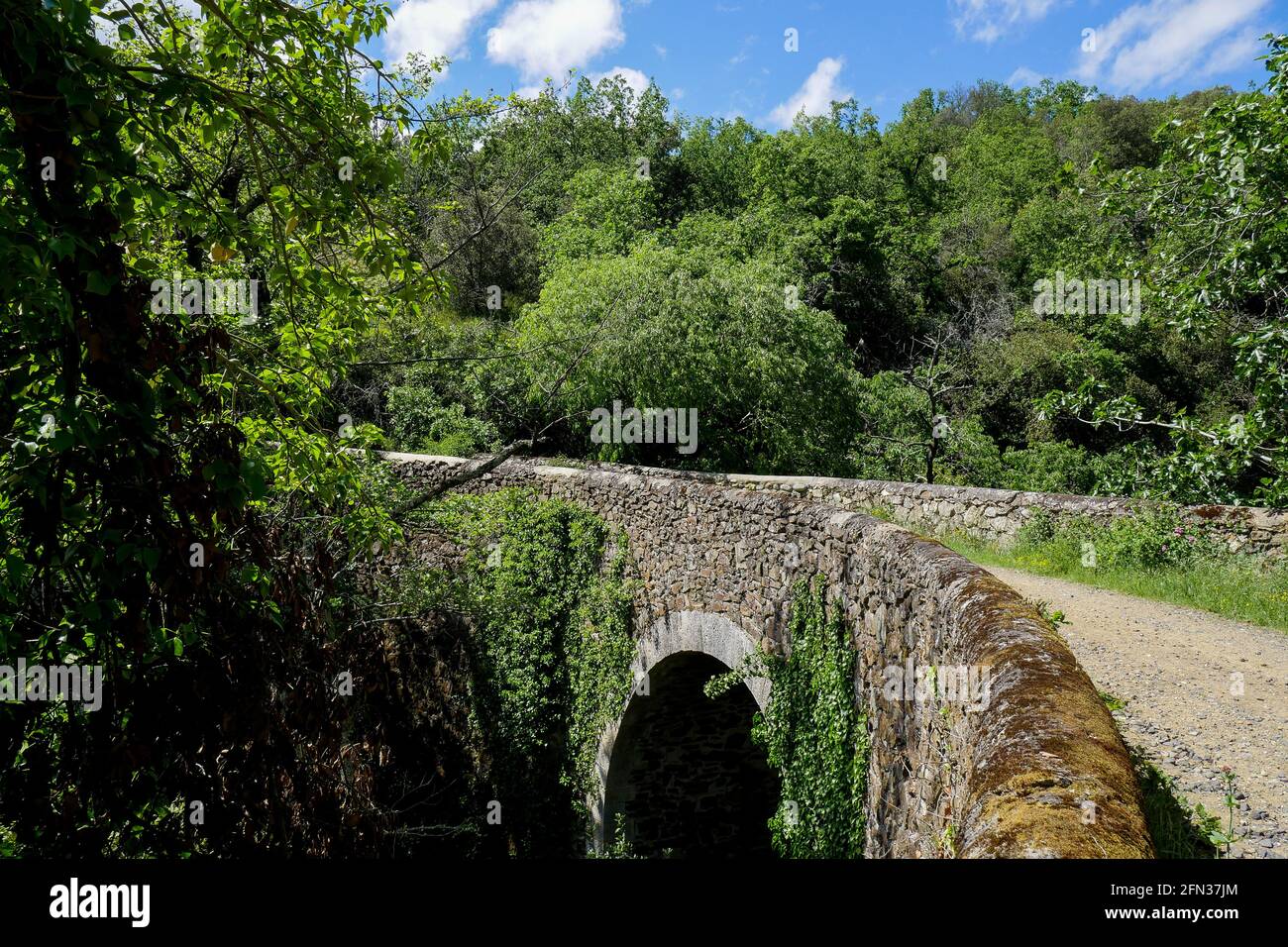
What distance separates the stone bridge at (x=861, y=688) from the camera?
257cm

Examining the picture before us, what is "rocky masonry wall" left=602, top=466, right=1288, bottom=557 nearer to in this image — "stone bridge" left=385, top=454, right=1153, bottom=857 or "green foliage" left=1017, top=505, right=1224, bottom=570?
"green foliage" left=1017, top=505, right=1224, bottom=570

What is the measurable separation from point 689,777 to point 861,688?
6.66 metres

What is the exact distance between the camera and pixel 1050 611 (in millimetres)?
6891

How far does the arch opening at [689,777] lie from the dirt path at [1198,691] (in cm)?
464

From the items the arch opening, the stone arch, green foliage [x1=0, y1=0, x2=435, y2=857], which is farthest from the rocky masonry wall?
green foliage [x1=0, y1=0, x2=435, y2=857]

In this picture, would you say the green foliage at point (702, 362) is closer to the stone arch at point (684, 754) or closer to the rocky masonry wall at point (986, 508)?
the rocky masonry wall at point (986, 508)

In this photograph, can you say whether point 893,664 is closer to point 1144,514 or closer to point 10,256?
point 10,256

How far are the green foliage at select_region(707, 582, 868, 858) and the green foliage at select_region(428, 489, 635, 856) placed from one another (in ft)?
15.7

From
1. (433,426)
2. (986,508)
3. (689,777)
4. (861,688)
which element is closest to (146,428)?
(861,688)

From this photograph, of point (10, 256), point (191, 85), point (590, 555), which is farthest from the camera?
point (590, 555)

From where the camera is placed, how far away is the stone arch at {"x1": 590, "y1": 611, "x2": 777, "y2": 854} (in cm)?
1036
